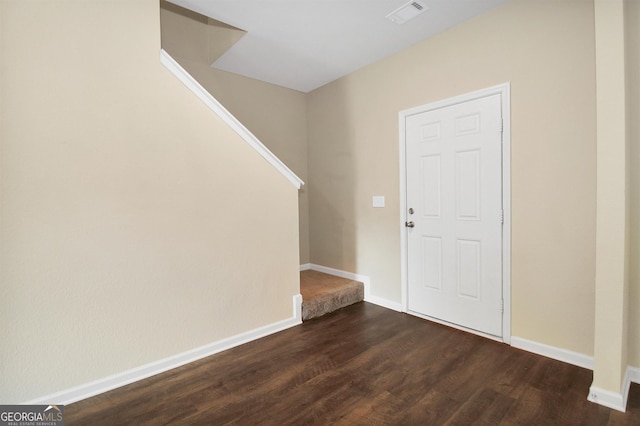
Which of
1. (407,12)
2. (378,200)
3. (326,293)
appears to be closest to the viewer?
(407,12)

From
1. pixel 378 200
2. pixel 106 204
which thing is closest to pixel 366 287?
pixel 378 200

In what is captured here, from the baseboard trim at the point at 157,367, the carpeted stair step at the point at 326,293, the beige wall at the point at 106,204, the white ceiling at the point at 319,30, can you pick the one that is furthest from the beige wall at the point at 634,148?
the beige wall at the point at 106,204

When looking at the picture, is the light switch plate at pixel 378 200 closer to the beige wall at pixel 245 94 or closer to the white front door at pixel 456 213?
the white front door at pixel 456 213

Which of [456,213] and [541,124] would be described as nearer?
[541,124]

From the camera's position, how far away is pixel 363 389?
1.92 meters

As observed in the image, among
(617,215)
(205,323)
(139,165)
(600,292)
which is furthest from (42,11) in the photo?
(600,292)

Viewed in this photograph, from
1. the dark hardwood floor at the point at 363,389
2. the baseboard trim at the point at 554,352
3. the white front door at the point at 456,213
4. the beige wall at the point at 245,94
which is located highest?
the beige wall at the point at 245,94

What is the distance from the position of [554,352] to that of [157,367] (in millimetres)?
2869

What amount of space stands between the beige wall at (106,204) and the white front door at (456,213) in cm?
163

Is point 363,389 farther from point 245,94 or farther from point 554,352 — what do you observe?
point 245,94

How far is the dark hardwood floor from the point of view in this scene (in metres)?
1.68

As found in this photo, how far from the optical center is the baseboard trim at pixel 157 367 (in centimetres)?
181

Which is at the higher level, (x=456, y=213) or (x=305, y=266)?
(x=456, y=213)

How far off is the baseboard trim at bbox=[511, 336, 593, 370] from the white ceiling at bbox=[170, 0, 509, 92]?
2673 mm
